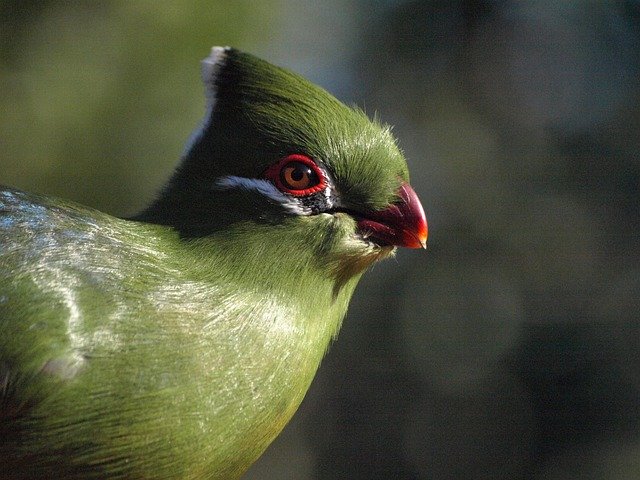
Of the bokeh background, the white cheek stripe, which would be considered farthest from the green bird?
the bokeh background

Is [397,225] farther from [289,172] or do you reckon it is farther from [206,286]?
[206,286]

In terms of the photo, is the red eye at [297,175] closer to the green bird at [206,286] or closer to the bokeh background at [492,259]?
the green bird at [206,286]

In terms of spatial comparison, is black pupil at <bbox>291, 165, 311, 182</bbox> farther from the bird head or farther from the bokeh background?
the bokeh background

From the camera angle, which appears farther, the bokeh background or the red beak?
the bokeh background

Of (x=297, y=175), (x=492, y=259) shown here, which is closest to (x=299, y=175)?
(x=297, y=175)

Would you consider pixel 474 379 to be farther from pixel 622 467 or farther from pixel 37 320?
pixel 37 320

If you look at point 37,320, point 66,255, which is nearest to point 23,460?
point 37,320

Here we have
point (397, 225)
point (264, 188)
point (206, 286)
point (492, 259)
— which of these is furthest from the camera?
point (492, 259)

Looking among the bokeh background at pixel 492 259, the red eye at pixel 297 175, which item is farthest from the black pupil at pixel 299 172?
the bokeh background at pixel 492 259
